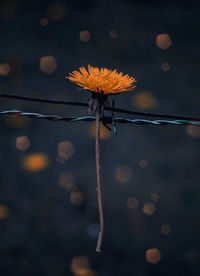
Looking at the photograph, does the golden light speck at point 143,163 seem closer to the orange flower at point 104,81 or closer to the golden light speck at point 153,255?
the golden light speck at point 153,255

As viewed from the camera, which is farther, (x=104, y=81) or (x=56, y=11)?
(x=56, y=11)

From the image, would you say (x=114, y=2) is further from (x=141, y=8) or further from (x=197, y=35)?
(x=197, y=35)

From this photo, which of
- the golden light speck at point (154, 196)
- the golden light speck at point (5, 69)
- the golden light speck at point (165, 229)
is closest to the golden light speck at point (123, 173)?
the golden light speck at point (154, 196)

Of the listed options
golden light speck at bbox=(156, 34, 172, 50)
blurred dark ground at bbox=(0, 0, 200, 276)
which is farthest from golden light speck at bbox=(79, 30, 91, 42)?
golden light speck at bbox=(156, 34, 172, 50)

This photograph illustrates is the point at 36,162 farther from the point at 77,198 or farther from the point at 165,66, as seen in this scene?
the point at 165,66

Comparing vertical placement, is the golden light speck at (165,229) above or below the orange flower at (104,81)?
below

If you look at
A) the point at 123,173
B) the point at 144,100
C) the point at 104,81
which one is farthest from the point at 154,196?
the point at 104,81
